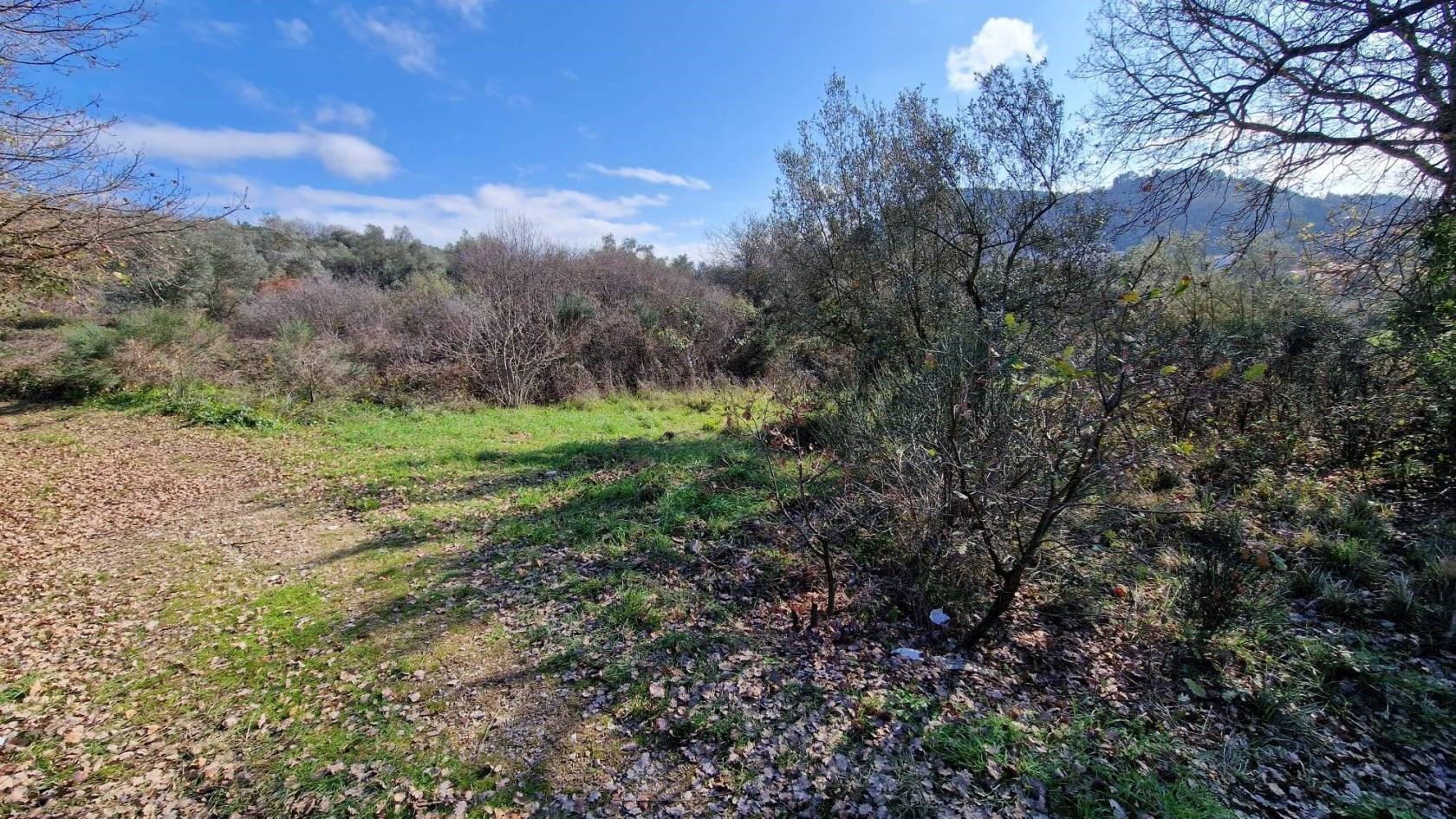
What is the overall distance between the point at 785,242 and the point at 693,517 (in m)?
6.35

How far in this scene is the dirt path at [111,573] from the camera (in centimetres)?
267

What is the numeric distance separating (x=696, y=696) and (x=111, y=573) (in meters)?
5.71

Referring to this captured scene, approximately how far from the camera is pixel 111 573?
4.83m

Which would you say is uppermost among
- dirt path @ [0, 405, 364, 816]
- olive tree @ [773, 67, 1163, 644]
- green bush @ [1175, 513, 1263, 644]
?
olive tree @ [773, 67, 1163, 644]

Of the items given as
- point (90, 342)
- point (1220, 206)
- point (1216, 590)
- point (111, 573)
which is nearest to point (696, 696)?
point (1216, 590)

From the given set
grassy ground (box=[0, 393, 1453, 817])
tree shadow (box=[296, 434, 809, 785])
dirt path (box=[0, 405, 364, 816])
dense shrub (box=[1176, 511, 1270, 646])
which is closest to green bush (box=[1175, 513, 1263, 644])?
dense shrub (box=[1176, 511, 1270, 646])

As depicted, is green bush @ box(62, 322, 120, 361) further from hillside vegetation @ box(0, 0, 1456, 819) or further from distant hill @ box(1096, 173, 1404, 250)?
distant hill @ box(1096, 173, 1404, 250)

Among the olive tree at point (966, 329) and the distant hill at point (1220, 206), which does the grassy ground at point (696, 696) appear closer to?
the olive tree at point (966, 329)

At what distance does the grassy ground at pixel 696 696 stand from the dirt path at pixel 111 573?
31 mm

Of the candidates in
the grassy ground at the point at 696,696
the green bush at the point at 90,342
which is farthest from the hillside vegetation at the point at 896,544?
the green bush at the point at 90,342

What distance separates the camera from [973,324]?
209 inches

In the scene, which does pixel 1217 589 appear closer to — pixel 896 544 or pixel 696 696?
pixel 896 544

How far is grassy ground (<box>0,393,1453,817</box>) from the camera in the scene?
258 cm

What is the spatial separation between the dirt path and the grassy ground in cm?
3
